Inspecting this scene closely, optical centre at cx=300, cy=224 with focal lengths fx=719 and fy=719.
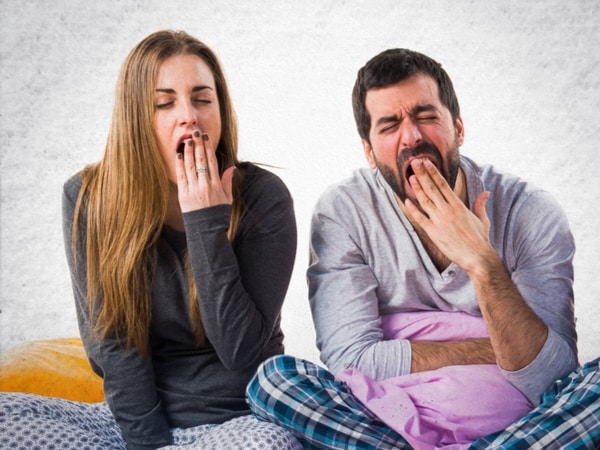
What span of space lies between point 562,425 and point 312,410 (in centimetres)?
45

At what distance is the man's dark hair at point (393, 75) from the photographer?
1.60 meters

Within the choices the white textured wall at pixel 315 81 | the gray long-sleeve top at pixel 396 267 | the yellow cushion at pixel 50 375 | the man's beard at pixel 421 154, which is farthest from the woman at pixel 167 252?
the white textured wall at pixel 315 81

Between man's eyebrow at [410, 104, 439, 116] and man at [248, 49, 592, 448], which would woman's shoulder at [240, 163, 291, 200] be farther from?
man's eyebrow at [410, 104, 439, 116]

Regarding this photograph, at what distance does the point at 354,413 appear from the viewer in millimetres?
1391

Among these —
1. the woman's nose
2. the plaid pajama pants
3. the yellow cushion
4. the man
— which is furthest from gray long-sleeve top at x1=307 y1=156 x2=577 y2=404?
the yellow cushion

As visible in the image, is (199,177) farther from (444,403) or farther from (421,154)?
(444,403)

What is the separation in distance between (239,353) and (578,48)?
1510mm

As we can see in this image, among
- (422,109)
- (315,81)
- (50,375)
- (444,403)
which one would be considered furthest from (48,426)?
(315,81)

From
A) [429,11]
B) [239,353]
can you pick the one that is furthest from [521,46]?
[239,353]

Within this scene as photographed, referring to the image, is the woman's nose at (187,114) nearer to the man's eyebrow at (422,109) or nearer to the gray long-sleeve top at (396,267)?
the gray long-sleeve top at (396,267)

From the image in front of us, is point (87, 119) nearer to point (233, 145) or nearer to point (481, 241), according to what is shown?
point (233, 145)

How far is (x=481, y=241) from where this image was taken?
145 centimetres

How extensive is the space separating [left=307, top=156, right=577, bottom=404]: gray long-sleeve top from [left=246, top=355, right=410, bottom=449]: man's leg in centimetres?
11

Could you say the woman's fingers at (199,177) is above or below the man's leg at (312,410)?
above
